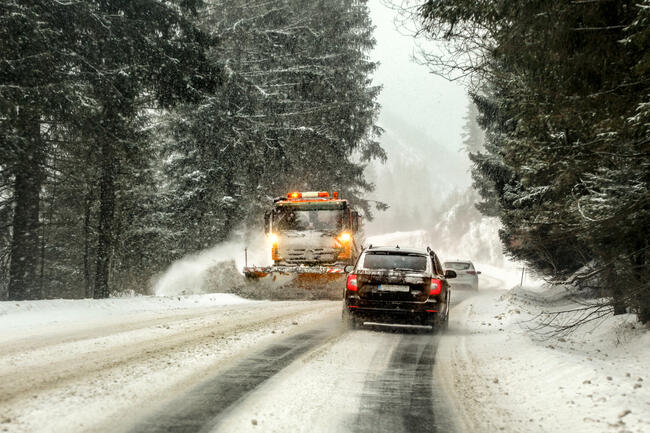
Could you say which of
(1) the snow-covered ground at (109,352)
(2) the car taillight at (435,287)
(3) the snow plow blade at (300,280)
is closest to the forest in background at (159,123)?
(1) the snow-covered ground at (109,352)

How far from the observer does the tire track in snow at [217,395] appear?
4.71m

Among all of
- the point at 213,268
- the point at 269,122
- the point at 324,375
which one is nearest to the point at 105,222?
the point at 213,268

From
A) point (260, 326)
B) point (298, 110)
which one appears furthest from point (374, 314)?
point (298, 110)

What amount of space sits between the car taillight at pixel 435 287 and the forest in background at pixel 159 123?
31.1ft

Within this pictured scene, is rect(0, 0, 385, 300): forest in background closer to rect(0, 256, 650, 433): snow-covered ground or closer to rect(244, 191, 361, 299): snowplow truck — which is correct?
rect(244, 191, 361, 299): snowplow truck

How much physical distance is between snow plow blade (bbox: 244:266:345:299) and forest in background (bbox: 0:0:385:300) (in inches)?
207

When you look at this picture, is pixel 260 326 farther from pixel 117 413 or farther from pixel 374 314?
pixel 117 413

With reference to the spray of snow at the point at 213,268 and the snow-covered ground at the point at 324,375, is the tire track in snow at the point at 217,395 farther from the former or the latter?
the spray of snow at the point at 213,268

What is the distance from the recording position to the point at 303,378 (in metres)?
6.68

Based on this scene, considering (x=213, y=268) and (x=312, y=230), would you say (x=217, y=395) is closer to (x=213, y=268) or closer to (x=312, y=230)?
(x=312, y=230)

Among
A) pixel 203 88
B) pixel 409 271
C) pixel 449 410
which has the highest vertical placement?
pixel 203 88

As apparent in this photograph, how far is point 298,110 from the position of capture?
93.8 feet

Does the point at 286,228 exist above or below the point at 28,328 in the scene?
above

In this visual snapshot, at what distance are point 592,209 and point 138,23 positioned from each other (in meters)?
13.0
